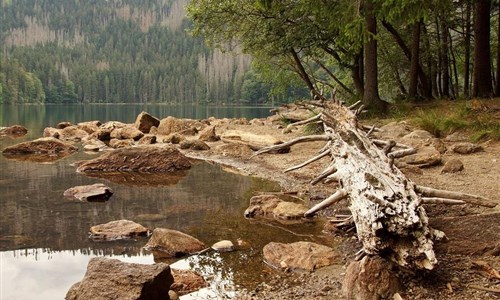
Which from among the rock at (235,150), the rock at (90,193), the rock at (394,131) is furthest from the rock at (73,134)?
the rock at (394,131)

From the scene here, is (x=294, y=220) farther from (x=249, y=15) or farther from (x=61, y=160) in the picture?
(x=249, y=15)

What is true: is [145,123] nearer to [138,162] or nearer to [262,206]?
[138,162]

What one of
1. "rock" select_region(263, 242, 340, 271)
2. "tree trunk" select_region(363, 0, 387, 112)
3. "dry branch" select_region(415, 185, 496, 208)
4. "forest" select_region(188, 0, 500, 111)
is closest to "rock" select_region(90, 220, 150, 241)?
"rock" select_region(263, 242, 340, 271)

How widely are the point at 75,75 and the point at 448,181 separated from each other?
168 metres

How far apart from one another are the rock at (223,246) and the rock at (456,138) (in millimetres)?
7945

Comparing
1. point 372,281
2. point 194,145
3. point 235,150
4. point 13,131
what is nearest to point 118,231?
point 372,281

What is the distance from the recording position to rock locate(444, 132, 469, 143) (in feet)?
38.6

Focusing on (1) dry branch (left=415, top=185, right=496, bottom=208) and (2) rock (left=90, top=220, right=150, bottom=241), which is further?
(2) rock (left=90, top=220, right=150, bottom=241)

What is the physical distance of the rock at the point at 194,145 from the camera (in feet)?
55.9

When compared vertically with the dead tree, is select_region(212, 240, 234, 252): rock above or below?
below

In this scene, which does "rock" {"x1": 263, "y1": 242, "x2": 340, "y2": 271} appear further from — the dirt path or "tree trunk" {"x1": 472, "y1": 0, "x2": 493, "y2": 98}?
"tree trunk" {"x1": 472, "y1": 0, "x2": 493, "y2": 98}

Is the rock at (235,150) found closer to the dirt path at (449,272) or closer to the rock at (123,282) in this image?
the dirt path at (449,272)

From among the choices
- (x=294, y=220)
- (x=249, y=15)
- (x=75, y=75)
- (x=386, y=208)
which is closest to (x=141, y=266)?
(x=386, y=208)

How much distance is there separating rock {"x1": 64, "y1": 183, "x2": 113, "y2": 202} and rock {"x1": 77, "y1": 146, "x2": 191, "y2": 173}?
313 centimetres
